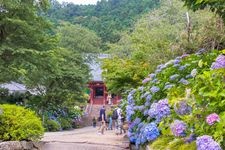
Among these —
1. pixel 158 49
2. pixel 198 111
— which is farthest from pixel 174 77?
pixel 158 49

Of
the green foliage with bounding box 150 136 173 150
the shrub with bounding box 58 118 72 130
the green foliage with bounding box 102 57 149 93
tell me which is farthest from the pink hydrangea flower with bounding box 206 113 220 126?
the shrub with bounding box 58 118 72 130

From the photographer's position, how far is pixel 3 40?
14.9m

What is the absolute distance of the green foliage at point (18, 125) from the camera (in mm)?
9383

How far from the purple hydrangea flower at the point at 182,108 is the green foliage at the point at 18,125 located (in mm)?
5679

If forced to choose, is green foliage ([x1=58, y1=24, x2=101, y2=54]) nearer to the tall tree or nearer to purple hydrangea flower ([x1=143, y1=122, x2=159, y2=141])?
the tall tree

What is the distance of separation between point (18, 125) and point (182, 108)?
5.79m

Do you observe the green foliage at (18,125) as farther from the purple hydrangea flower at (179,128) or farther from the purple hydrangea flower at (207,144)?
the purple hydrangea flower at (207,144)

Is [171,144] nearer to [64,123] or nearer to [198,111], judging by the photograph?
[198,111]

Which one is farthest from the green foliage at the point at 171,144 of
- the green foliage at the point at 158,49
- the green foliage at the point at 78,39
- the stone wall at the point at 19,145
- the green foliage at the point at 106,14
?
the green foliage at the point at 106,14

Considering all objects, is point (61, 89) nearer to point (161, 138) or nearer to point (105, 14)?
point (161, 138)

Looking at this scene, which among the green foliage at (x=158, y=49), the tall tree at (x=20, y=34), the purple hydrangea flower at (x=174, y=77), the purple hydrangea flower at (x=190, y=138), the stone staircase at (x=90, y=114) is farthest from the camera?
the stone staircase at (x=90, y=114)

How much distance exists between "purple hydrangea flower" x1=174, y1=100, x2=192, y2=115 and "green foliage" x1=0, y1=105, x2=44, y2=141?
5.68 metres

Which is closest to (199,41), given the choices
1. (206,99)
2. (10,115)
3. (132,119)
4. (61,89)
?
(132,119)

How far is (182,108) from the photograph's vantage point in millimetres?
4492
